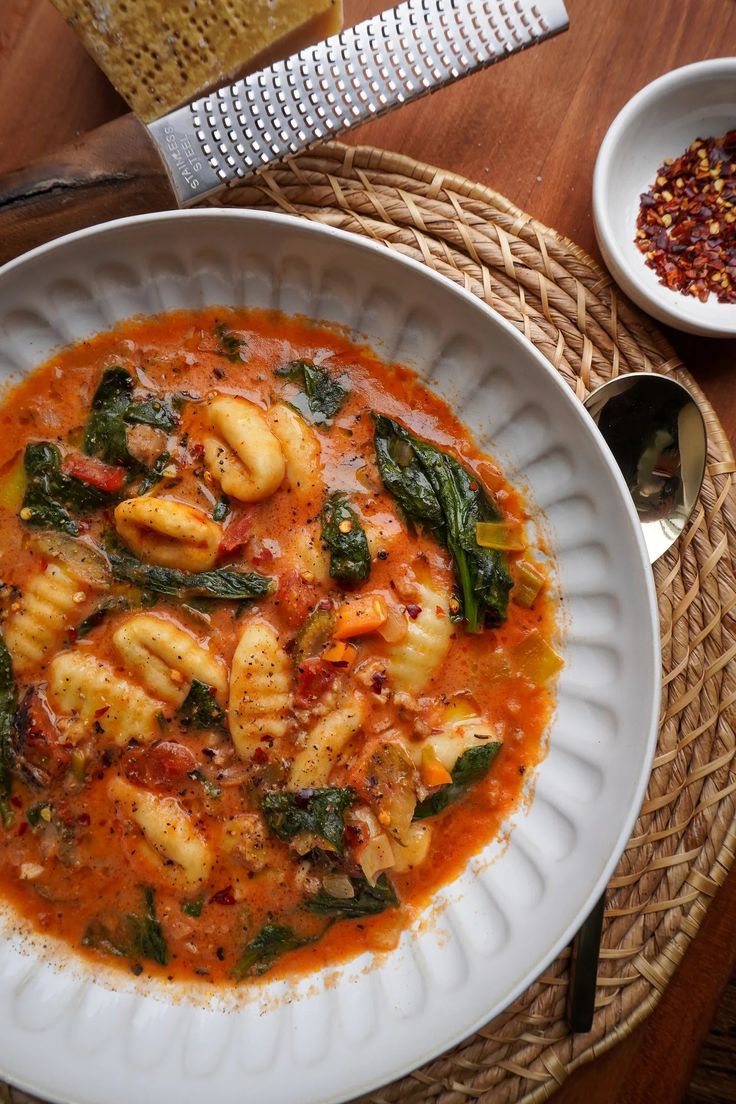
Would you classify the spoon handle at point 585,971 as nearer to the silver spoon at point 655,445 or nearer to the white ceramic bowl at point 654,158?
the silver spoon at point 655,445

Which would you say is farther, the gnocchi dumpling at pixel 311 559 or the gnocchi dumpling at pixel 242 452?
the gnocchi dumpling at pixel 311 559

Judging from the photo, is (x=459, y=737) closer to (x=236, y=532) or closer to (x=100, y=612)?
(x=236, y=532)

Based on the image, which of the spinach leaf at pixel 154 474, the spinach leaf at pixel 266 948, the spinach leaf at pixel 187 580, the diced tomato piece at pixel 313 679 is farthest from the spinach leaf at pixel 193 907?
the spinach leaf at pixel 154 474

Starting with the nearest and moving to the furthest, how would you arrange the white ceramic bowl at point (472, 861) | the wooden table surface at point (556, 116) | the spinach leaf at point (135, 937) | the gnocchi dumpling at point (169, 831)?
the white ceramic bowl at point (472, 861) < the gnocchi dumpling at point (169, 831) < the spinach leaf at point (135, 937) < the wooden table surface at point (556, 116)

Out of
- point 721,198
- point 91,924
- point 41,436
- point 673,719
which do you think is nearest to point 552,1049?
point 673,719

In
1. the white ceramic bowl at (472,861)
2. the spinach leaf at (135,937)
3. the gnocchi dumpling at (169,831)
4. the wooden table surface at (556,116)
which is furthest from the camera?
the wooden table surface at (556,116)

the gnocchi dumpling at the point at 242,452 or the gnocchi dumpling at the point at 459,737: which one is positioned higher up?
the gnocchi dumpling at the point at 242,452

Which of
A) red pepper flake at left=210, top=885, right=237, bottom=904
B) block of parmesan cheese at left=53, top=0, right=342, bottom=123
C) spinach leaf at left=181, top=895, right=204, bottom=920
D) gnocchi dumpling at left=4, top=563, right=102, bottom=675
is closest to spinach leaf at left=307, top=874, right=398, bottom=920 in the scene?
red pepper flake at left=210, top=885, right=237, bottom=904

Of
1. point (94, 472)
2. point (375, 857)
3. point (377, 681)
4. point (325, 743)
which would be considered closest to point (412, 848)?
point (375, 857)

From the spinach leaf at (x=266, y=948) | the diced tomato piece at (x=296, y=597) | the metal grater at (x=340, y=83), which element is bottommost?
the spinach leaf at (x=266, y=948)
